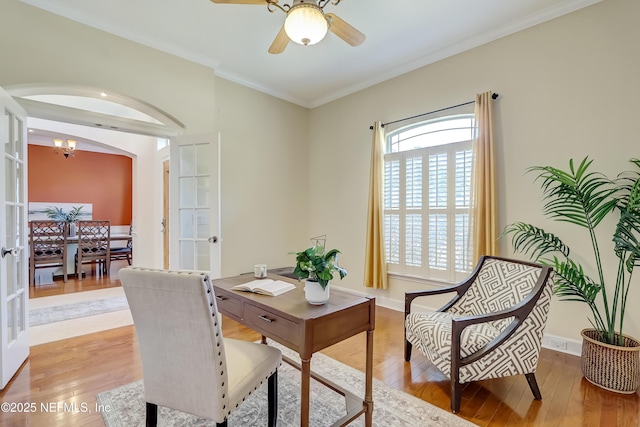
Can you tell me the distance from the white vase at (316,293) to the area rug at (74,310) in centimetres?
349

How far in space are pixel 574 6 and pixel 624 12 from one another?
1.19 ft

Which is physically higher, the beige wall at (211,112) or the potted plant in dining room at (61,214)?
the beige wall at (211,112)

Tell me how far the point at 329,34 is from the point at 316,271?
2623 mm

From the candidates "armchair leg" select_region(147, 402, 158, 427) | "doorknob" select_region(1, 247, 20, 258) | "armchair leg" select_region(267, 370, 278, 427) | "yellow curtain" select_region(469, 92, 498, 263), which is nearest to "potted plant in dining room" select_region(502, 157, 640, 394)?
"yellow curtain" select_region(469, 92, 498, 263)

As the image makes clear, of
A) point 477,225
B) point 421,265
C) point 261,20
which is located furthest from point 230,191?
point 477,225

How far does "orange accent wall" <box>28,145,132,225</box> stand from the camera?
711 cm

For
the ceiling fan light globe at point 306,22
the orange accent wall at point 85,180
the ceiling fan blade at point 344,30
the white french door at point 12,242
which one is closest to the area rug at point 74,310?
the white french door at point 12,242

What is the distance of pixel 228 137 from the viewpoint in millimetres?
4109

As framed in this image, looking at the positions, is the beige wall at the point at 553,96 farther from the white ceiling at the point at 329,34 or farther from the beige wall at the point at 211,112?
the beige wall at the point at 211,112

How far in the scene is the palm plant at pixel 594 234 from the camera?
6.98 ft

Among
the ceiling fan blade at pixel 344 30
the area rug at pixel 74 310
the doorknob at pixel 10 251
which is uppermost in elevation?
the ceiling fan blade at pixel 344 30

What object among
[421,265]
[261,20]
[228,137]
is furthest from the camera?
[228,137]

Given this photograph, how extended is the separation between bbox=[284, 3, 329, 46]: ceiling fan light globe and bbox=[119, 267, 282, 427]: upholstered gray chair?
1669 mm

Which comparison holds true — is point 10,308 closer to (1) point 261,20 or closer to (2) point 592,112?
(1) point 261,20
